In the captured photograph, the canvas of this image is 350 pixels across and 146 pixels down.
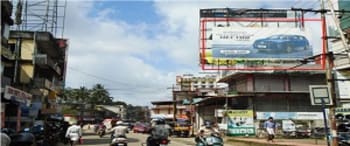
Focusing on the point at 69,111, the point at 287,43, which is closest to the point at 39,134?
the point at 287,43

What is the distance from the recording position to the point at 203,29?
Result: 37469 mm

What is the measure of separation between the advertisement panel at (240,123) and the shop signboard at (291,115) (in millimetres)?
3666

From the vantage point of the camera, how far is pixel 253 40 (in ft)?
123

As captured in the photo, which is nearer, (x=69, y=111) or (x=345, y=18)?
(x=345, y=18)

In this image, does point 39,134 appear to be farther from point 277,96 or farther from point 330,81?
point 277,96

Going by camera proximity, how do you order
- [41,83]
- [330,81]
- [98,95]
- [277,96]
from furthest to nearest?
[98,95]
[277,96]
[41,83]
[330,81]

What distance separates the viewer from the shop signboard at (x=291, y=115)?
119ft

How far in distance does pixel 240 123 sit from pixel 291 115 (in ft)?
21.2

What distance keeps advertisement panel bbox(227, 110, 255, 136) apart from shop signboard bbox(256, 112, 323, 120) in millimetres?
3666

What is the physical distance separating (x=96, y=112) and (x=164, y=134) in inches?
3057

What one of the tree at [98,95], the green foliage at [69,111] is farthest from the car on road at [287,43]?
the tree at [98,95]

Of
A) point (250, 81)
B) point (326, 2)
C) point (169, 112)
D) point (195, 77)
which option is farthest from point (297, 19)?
point (195, 77)

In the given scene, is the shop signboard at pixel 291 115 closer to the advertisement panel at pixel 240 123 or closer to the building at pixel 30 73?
the advertisement panel at pixel 240 123

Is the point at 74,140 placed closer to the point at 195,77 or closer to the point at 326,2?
the point at 326,2
